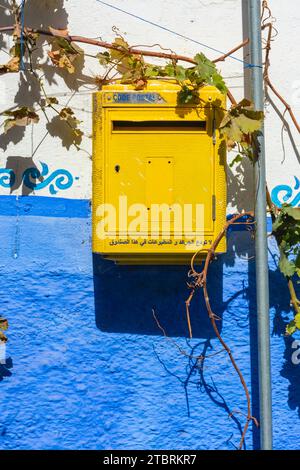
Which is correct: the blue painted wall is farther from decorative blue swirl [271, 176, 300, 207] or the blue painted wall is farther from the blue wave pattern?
decorative blue swirl [271, 176, 300, 207]

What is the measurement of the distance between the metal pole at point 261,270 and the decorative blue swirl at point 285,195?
0.22 metres

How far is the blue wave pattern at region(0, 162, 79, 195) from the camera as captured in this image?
348 cm

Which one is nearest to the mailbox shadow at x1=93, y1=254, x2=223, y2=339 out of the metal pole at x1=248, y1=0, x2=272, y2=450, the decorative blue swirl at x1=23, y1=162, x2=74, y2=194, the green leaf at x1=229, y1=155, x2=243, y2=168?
the metal pole at x1=248, y1=0, x2=272, y2=450

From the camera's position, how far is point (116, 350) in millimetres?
3414

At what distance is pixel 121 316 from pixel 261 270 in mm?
675

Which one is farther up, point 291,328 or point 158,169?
point 158,169

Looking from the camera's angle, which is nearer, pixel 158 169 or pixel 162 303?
pixel 158 169

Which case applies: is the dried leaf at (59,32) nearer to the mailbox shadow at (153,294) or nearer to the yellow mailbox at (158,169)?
the yellow mailbox at (158,169)

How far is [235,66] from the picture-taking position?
349 cm

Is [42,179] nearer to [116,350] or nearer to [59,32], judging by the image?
[59,32]

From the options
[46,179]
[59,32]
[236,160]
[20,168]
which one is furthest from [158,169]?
[59,32]

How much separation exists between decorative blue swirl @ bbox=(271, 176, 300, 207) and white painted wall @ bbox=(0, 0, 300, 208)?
0.06 ft

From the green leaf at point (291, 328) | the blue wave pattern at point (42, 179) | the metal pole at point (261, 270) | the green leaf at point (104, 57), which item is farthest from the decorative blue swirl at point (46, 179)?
the green leaf at point (291, 328)
